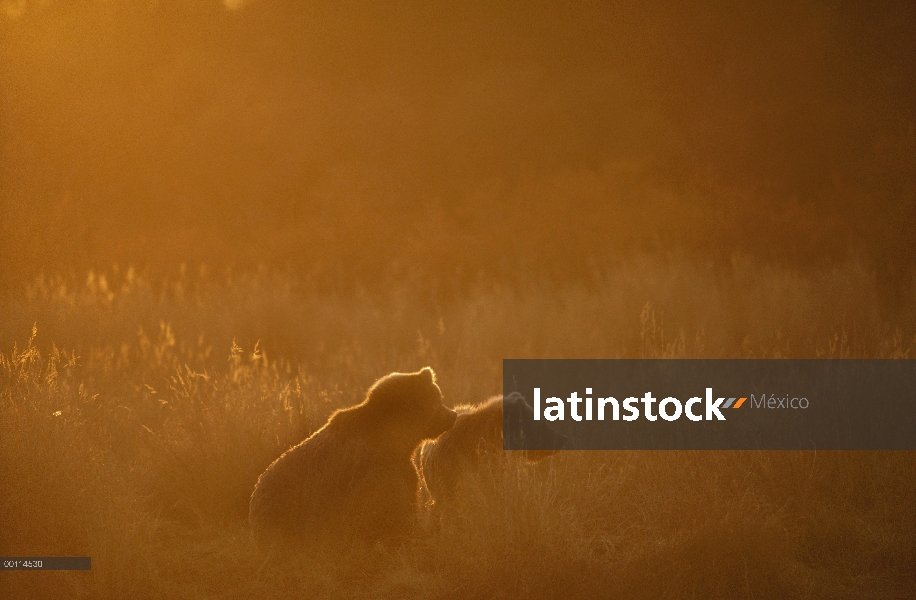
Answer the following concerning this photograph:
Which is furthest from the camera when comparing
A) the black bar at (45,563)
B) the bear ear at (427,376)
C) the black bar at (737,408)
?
the black bar at (737,408)

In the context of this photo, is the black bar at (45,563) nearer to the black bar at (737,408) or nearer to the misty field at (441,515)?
the misty field at (441,515)

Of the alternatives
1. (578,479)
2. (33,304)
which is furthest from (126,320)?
(578,479)

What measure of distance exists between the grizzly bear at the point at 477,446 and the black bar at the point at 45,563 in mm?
1640

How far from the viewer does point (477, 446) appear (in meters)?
3.76

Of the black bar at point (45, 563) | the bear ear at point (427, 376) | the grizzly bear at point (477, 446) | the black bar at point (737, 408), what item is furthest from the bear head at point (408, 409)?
the black bar at point (45, 563)

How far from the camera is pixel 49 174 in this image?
846cm

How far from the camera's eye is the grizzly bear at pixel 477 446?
368 centimetres

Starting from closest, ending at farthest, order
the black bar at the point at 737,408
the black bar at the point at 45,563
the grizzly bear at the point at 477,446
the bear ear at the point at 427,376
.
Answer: the black bar at the point at 45,563
the bear ear at the point at 427,376
the grizzly bear at the point at 477,446
the black bar at the point at 737,408

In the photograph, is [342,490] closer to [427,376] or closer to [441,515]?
[441,515]

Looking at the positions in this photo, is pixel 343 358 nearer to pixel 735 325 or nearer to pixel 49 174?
pixel 735 325

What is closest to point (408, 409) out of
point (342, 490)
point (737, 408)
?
point (342, 490)

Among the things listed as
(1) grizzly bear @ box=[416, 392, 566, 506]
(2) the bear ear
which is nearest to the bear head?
(2) the bear ear

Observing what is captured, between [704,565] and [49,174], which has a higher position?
[49,174]

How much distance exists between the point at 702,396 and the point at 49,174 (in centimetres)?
795
